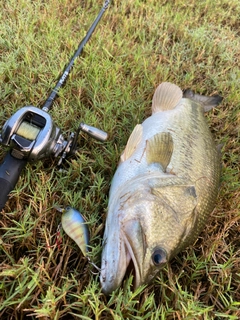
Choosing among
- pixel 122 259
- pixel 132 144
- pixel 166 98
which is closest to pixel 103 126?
pixel 132 144

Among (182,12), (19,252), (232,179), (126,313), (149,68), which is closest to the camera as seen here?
(126,313)

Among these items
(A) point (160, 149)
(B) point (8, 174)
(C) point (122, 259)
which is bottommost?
(C) point (122, 259)

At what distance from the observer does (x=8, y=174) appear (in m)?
2.17

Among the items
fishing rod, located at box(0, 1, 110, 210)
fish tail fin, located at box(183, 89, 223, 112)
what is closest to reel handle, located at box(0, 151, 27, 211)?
fishing rod, located at box(0, 1, 110, 210)

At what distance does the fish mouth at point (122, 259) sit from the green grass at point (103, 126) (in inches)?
3.0

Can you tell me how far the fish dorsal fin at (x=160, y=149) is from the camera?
8.07ft

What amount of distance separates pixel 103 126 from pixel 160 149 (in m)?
0.73

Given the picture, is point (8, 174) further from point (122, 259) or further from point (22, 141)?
→ point (122, 259)

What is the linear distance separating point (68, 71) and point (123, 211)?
1.59 metres

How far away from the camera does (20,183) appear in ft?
7.97

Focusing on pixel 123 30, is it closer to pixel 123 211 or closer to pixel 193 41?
pixel 193 41

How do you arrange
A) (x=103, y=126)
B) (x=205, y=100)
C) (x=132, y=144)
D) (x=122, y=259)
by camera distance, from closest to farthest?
(x=122, y=259) < (x=132, y=144) < (x=103, y=126) < (x=205, y=100)

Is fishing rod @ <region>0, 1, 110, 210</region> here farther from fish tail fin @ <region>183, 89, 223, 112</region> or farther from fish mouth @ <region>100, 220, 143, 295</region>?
fish tail fin @ <region>183, 89, 223, 112</region>

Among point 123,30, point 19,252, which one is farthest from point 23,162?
point 123,30
